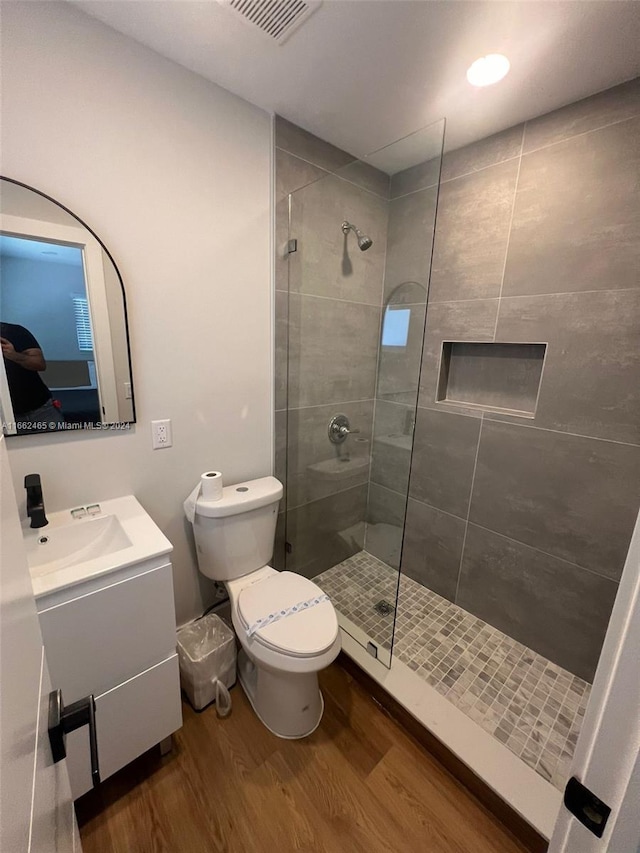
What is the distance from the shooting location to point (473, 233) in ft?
5.58

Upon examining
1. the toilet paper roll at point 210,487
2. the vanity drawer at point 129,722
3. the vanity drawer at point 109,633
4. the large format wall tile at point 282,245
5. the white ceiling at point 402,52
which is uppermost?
the white ceiling at point 402,52

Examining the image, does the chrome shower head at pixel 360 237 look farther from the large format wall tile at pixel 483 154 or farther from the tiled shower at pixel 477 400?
the large format wall tile at pixel 483 154

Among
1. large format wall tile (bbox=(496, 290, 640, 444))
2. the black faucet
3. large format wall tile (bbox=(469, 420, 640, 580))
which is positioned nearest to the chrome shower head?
large format wall tile (bbox=(496, 290, 640, 444))

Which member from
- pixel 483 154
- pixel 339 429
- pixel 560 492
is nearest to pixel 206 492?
pixel 339 429

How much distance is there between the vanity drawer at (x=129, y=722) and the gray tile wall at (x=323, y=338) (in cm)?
85

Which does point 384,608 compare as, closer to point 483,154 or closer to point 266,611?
point 266,611

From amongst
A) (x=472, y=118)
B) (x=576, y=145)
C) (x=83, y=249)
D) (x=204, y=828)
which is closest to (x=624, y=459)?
(x=576, y=145)

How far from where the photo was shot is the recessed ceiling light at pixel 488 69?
1180 millimetres

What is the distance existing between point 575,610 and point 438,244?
190cm

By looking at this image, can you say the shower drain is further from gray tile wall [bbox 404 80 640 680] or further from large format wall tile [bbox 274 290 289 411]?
large format wall tile [bbox 274 290 289 411]

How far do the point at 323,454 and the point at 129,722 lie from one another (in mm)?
1379

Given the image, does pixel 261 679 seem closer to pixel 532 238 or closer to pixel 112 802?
pixel 112 802

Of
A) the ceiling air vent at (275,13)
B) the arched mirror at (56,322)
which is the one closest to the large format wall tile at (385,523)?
the arched mirror at (56,322)

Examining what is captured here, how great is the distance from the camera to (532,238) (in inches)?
59.9
